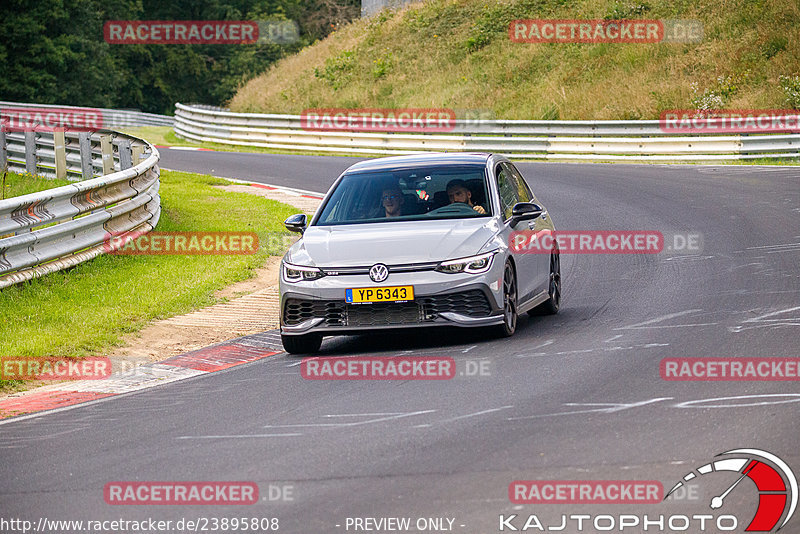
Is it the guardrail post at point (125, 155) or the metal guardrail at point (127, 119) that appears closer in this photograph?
the guardrail post at point (125, 155)

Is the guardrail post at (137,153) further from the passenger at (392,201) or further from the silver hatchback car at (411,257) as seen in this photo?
the passenger at (392,201)

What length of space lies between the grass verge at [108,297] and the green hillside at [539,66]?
22.6m

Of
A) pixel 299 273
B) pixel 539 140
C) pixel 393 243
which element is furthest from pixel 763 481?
pixel 539 140

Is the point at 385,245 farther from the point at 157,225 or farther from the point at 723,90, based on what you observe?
the point at 723,90

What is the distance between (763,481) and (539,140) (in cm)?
2755

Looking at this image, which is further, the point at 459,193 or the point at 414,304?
the point at 459,193

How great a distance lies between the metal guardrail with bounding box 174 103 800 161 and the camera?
29078 millimetres

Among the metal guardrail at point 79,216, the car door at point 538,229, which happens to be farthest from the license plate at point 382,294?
the metal guardrail at point 79,216

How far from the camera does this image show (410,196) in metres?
11.3

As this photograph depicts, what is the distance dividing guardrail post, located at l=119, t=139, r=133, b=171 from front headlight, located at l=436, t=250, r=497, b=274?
1094 cm

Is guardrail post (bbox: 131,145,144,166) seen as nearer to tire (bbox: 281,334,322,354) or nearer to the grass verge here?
the grass verge

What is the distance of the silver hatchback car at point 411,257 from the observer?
992cm

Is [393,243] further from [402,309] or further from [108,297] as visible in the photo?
[108,297]

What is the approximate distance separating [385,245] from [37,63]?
61.5m
